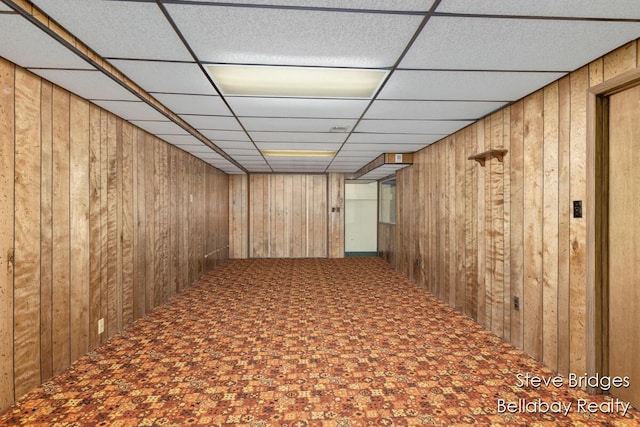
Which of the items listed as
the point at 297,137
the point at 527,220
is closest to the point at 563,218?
the point at 527,220

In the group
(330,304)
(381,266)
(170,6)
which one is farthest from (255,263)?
(170,6)

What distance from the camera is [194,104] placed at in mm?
3049

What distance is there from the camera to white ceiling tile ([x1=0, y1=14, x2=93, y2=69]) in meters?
1.68

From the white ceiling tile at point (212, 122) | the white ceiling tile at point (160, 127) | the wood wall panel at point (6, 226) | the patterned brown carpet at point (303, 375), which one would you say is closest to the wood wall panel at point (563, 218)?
the patterned brown carpet at point (303, 375)

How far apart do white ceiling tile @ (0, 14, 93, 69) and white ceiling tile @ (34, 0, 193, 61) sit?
0.15 m

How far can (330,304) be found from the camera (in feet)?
14.6

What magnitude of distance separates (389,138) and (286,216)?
4902 millimetres

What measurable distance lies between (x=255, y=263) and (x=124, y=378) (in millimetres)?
5360

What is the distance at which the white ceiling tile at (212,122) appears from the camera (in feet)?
11.4

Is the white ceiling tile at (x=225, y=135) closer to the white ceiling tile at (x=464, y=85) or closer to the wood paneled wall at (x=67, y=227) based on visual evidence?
the wood paneled wall at (x=67, y=227)

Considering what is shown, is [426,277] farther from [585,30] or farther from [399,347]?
[585,30]

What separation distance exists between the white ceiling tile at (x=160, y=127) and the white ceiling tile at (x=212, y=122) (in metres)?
0.19

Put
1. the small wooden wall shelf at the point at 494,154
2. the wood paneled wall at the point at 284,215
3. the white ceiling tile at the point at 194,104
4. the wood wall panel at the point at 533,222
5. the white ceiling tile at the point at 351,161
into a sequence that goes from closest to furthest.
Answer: the wood wall panel at the point at 533,222 < the white ceiling tile at the point at 194,104 < the small wooden wall shelf at the point at 494,154 < the white ceiling tile at the point at 351,161 < the wood paneled wall at the point at 284,215

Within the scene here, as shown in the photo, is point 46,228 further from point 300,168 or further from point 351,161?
point 300,168
